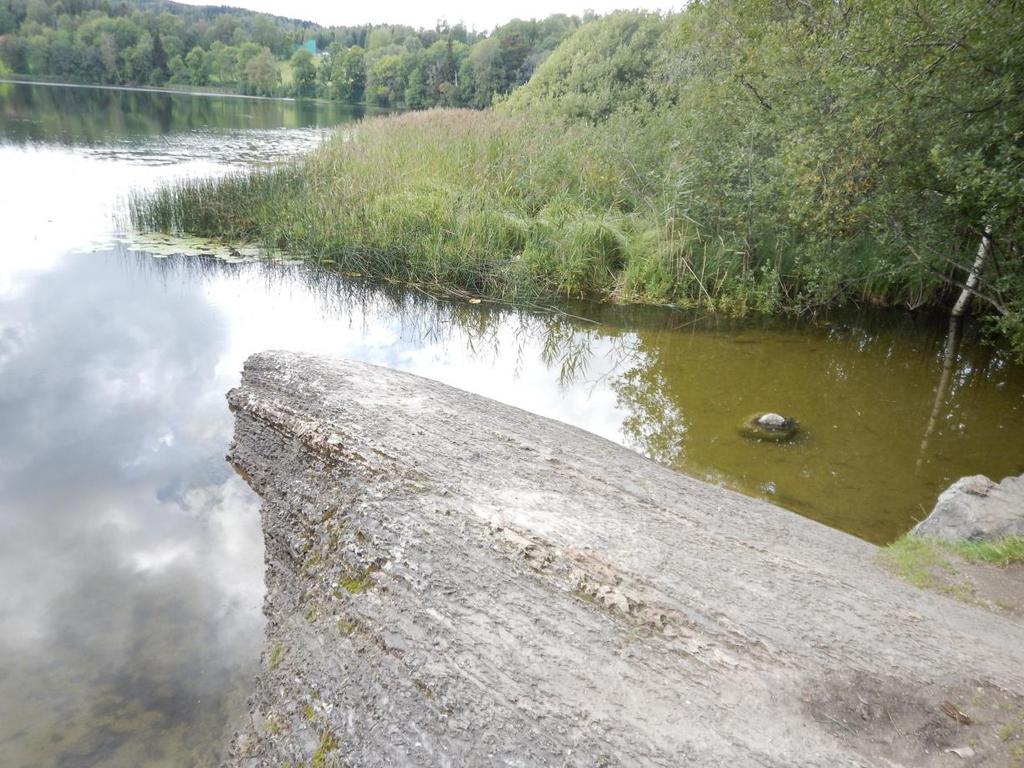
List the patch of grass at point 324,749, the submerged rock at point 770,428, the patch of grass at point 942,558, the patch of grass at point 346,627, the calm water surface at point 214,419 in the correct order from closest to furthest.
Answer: the patch of grass at point 324,749 → the patch of grass at point 346,627 → the calm water surface at point 214,419 → the patch of grass at point 942,558 → the submerged rock at point 770,428

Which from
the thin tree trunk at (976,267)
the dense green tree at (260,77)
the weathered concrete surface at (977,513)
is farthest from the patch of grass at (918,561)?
the dense green tree at (260,77)

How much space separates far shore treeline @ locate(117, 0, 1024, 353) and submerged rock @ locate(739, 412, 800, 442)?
8.10 ft

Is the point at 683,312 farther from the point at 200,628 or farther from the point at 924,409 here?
the point at 200,628

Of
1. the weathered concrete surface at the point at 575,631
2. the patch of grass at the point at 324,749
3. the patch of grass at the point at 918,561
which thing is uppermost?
the weathered concrete surface at the point at 575,631

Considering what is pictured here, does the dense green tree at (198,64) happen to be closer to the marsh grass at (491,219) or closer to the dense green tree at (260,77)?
the dense green tree at (260,77)

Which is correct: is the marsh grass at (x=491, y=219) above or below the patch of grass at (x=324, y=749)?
above

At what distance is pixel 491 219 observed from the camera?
9.73 metres

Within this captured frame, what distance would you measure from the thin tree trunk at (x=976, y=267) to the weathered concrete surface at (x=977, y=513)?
11.0ft

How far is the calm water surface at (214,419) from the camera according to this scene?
2.98 meters

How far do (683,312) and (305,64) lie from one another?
75796mm

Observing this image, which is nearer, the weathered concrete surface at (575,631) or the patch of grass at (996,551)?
the weathered concrete surface at (575,631)

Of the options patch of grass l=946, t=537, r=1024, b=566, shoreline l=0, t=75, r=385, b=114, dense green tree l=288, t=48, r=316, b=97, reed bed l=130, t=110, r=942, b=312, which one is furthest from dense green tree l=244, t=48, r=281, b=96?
patch of grass l=946, t=537, r=1024, b=566

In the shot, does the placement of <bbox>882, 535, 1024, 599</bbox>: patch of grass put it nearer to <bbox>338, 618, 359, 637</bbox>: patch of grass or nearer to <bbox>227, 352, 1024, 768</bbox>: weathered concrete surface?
<bbox>227, 352, 1024, 768</bbox>: weathered concrete surface

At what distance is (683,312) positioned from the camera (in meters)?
8.81
